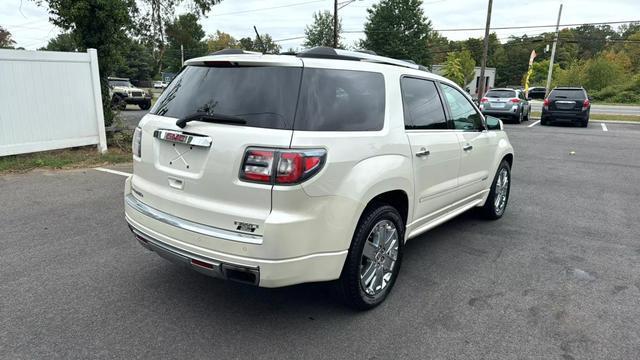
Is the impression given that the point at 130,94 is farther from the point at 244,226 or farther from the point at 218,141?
the point at 244,226

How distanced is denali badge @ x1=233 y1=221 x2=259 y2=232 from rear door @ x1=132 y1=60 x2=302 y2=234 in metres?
0.02

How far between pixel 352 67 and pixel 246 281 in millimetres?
1609

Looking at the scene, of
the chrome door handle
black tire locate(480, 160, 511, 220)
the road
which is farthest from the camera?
the road

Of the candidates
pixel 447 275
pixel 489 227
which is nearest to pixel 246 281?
pixel 447 275

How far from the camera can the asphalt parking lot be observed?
2.82 m

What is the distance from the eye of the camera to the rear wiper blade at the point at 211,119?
2.73 m

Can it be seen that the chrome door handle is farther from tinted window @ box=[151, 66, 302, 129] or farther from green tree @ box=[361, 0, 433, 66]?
green tree @ box=[361, 0, 433, 66]

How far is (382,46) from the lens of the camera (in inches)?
2029

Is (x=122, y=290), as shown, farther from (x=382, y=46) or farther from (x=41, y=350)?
(x=382, y=46)

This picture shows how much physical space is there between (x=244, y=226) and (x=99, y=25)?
8.65 meters

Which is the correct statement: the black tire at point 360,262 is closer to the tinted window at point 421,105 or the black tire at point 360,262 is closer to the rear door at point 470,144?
the tinted window at point 421,105

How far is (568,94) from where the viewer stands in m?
18.6

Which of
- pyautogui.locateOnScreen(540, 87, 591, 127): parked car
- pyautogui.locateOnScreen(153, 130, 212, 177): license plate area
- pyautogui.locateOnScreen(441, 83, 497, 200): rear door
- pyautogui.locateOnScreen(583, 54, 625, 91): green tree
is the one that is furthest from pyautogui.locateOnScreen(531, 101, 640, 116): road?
pyautogui.locateOnScreen(153, 130, 212, 177): license plate area

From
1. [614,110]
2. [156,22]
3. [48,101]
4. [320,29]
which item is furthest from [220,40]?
[48,101]
